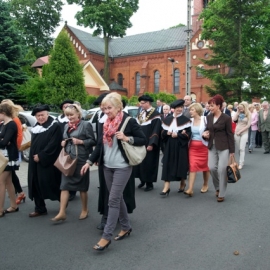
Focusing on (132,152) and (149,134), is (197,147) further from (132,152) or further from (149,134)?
(132,152)

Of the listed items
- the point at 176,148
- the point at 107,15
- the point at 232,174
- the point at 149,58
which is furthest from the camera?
the point at 149,58

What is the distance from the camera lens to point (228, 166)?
6.64 metres

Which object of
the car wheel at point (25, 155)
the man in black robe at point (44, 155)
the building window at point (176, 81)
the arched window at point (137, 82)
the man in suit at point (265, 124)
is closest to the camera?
the man in black robe at point (44, 155)

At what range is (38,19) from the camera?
49.4 meters

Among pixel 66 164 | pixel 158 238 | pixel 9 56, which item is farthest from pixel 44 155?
pixel 9 56

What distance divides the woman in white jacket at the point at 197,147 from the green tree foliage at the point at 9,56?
575 inches

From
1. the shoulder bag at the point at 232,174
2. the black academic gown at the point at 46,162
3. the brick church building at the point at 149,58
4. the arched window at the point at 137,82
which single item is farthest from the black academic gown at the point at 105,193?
the arched window at the point at 137,82

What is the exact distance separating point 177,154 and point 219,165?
917 mm

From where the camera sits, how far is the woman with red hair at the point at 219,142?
22.1ft

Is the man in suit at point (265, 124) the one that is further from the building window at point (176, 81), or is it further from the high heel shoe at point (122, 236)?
the building window at point (176, 81)

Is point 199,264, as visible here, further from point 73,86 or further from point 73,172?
point 73,86

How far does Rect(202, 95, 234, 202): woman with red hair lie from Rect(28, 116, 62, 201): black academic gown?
293 cm

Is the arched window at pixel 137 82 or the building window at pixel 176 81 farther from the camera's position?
the arched window at pixel 137 82

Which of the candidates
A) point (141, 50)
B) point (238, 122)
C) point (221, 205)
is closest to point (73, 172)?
point (221, 205)
